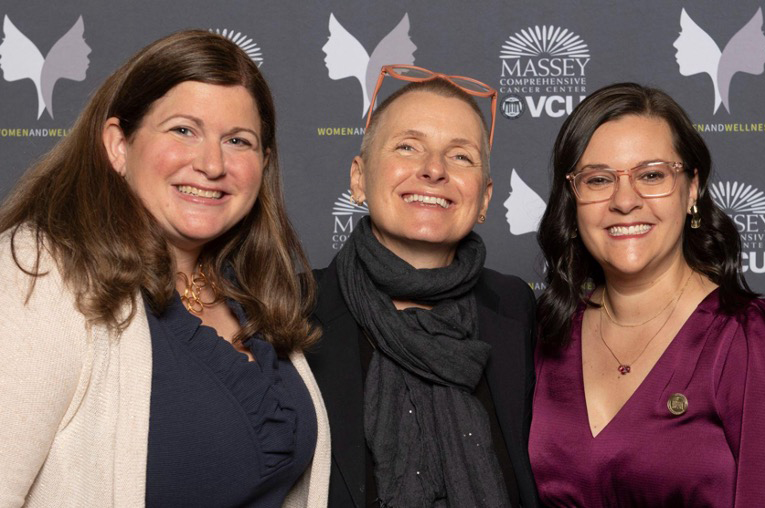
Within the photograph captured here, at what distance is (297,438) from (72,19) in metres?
1.96

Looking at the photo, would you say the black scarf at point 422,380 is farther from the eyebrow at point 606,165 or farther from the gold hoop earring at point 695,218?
the gold hoop earring at point 695,218

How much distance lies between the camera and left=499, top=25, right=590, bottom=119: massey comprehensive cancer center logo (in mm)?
2785

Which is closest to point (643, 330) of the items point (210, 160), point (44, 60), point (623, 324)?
point (623, 324)

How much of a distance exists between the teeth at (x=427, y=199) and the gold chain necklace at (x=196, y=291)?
48cm

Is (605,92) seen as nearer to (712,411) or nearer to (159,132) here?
(712,411)

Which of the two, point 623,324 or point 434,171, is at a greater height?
point 434,171

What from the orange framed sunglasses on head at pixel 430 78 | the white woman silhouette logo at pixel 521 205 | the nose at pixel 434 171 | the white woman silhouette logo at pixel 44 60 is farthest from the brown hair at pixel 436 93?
the white woman silhouette logo at pixel 44 60

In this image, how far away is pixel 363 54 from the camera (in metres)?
2.83

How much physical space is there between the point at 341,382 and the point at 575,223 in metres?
0.69

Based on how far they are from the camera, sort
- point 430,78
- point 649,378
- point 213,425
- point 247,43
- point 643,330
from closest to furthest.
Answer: point 213,425, point 649,378, point 643,330, point 430,78, point 247,43

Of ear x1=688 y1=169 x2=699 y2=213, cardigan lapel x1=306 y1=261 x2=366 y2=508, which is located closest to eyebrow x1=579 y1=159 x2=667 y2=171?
ear x1=688 y1=169 x2=699 y2=213

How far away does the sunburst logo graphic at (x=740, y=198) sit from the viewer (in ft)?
9.02

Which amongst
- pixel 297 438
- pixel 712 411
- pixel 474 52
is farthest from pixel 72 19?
pixel 712 411

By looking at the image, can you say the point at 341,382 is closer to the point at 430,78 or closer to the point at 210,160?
the point at 210,160
